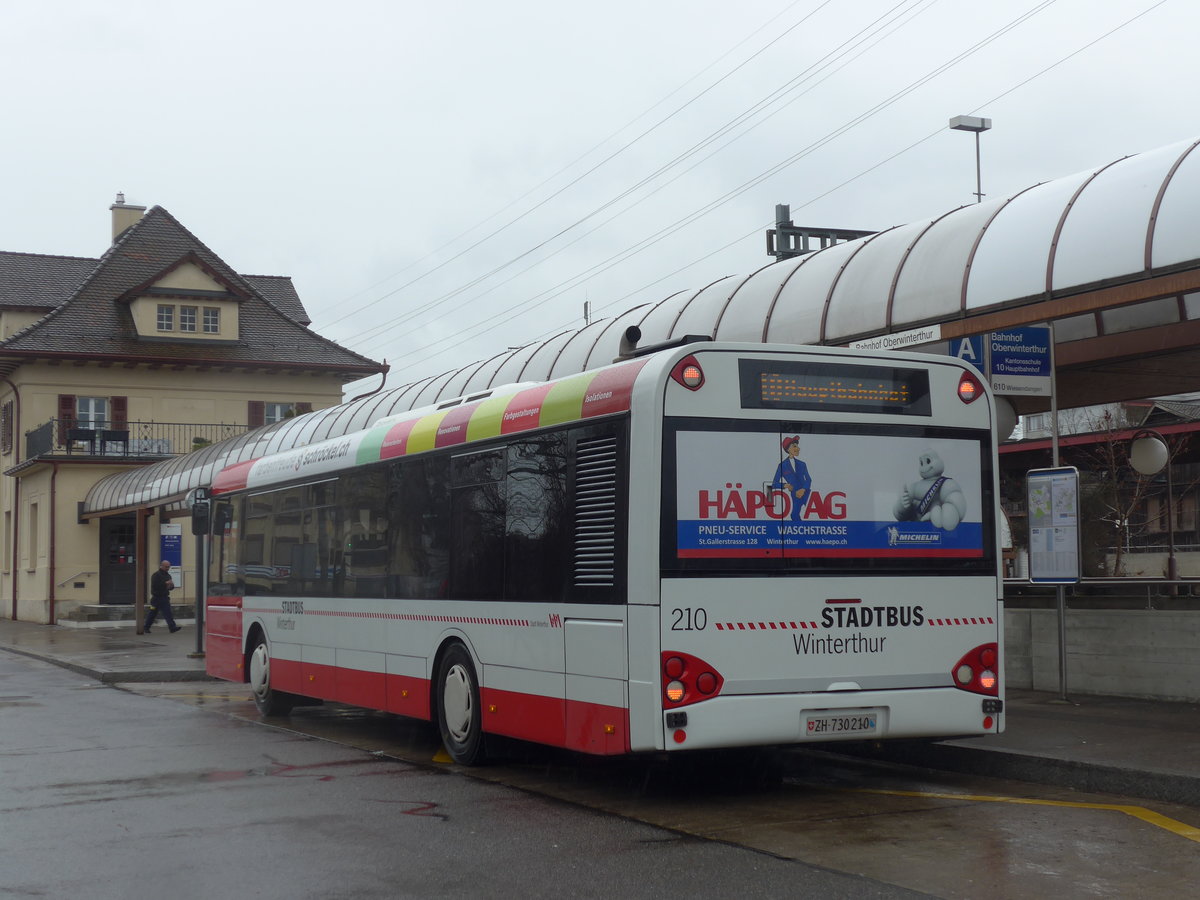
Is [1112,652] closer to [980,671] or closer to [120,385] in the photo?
[980,671]

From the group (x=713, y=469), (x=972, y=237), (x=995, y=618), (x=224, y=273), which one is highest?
(x=224, y=273)

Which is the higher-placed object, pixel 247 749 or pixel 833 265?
pixel 833 265

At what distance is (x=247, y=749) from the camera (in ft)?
41.8

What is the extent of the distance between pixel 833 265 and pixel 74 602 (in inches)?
1389

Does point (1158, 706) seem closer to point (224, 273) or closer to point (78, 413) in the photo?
point (78, 413)

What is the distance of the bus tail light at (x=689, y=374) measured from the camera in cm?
896

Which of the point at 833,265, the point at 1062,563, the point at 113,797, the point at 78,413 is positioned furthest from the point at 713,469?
the point at 78,413

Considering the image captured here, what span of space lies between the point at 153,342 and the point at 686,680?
4498 centimetres

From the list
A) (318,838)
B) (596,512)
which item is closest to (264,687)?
(596,512)

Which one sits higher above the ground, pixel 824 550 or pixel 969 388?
pixel 969 388

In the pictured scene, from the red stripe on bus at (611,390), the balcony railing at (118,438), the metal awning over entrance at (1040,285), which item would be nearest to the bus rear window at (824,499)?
the red stripe on bus at (611,390)

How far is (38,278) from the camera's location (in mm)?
55969

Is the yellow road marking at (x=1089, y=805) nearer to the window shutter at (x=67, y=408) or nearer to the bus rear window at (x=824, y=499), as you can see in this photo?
the bus rear window at (x=824, y=499)

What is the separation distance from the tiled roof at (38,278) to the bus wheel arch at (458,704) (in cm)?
4669
